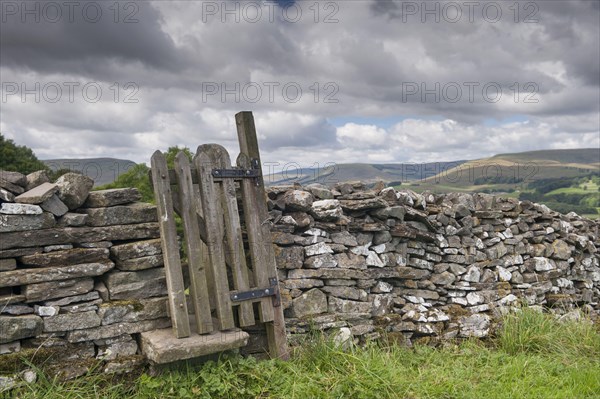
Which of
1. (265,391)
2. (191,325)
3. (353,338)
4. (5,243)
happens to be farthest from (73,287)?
(353,338)

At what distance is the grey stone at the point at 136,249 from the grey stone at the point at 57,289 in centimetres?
32

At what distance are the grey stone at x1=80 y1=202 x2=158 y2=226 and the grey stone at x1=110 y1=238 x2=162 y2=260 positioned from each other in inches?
8.6

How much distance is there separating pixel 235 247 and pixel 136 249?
0.89 metres

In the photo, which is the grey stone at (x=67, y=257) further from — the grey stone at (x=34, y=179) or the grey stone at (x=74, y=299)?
the grey stone at (x=34, y=179)

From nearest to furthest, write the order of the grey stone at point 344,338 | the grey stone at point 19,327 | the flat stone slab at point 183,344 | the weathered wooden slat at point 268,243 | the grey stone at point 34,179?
the grey stone at point 19,327 → the flat stone slab at point 183,344 → the grey stone at point 34,179 → the weathered wooden slat at point 268,243 → the grey stone at point 344,338

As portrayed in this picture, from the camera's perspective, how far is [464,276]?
7070 millimetres

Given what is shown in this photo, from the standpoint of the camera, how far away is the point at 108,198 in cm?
452

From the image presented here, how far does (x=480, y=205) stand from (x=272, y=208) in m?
3.77

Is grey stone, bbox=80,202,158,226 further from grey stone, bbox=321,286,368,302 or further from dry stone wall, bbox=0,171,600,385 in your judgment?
grey stone, bbox=321,286,368,302

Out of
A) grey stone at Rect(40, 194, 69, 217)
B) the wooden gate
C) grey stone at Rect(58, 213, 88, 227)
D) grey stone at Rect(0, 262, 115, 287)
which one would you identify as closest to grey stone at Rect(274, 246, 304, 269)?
the wooden gate

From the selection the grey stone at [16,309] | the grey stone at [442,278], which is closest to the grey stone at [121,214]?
the grey stone at [16,309]

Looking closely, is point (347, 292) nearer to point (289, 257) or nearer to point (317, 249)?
point (317, 249)

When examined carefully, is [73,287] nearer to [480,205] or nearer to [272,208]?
[272,208]

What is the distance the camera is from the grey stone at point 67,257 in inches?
164
